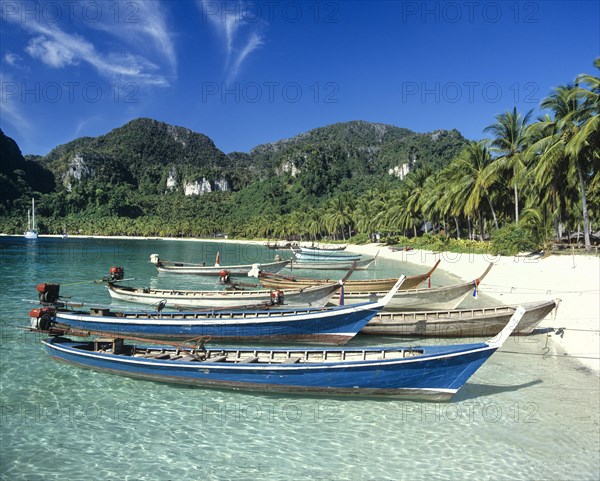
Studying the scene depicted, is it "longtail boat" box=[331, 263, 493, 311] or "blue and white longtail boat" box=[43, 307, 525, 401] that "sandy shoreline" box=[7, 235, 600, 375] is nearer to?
"longtail boat" box=[331, 263, 493, 311]

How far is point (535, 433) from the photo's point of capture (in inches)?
325

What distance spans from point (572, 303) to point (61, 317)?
67.9ft

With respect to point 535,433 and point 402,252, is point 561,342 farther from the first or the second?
point 402,252

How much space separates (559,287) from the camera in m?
21.6

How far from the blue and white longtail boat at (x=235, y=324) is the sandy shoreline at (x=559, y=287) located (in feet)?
19.7

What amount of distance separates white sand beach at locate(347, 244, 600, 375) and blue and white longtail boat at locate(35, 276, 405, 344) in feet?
19.8

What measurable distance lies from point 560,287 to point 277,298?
15.6 m

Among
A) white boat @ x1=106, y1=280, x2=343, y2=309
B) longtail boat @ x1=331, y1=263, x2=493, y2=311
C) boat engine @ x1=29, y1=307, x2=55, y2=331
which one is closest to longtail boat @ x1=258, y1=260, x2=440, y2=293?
longtail boat @ x1=331, y1=263, x2=493, y2=311

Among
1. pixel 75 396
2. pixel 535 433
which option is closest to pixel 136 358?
pixel 75 396

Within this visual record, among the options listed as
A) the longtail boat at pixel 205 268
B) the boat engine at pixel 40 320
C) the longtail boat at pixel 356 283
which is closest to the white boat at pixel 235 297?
the longtail boat at pixel 356 283

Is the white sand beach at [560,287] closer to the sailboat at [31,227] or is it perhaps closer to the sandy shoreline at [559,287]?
the sandy shoreline at [559,287]

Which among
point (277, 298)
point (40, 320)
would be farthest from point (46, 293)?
point (277, 298)

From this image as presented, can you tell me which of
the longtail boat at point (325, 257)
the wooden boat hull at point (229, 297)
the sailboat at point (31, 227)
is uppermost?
the sailboat at point (31, 227)

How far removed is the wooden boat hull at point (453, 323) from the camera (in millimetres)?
14047
